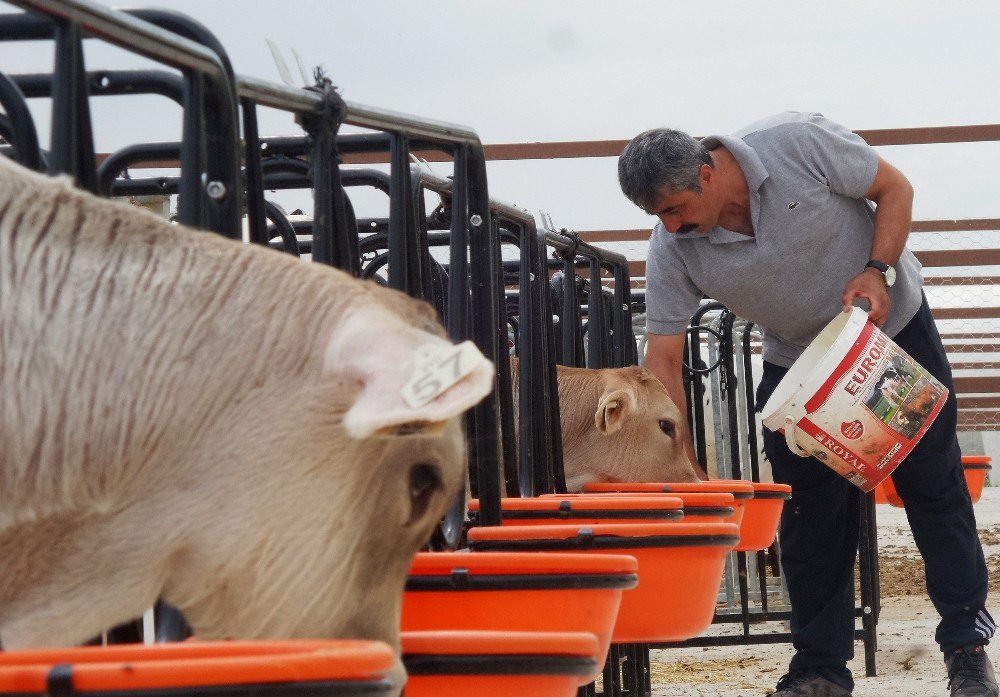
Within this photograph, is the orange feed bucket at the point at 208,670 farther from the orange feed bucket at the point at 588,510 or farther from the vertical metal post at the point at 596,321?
the vertical metal post at the point at 596,321

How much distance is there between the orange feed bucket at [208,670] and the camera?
1.16 metres

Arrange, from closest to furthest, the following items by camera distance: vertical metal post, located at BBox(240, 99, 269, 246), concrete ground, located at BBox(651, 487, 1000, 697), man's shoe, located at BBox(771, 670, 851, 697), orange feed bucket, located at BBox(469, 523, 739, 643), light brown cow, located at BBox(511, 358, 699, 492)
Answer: vertical metal post, located at BBox(240, 99, 269, 246) < orange feed bucket, located at BBox(469, 523, 739, 643) < man's shoe, located at BBox(771, 670, 851, 697) < concrete ground, located at BBox(651, 487, 1000, 697) < light brown cow, located at BBox(511, 358, 699, 492)

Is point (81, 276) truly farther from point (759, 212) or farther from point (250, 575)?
point (759, 212)

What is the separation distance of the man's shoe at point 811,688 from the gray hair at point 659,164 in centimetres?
175

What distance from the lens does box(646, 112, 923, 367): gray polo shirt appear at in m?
4.29

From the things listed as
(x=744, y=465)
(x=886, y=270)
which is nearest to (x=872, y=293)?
(x=886, y=270)

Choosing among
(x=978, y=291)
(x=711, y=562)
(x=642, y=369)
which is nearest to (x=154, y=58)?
(x=711, y=562)

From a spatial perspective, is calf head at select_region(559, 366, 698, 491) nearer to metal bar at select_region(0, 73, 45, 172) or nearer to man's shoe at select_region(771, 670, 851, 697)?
man's shoe at select_region(771, 670, 851, 697)

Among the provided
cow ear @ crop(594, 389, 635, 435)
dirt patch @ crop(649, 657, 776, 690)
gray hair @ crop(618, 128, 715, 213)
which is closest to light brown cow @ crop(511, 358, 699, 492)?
cow ear @ crop(594, 389, 635, 435)

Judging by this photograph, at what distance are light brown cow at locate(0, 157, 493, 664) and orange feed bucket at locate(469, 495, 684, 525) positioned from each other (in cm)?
134

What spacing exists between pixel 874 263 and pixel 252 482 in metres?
2.89

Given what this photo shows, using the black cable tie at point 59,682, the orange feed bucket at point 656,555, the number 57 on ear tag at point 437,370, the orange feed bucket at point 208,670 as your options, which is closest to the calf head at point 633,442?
the orange feed bucket at point 656,555

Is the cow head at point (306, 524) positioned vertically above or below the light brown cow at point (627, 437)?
above

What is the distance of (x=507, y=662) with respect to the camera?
1718 mm
